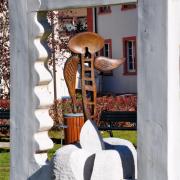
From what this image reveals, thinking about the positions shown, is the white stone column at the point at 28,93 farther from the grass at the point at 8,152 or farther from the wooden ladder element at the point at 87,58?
the grass at the point at 8,152

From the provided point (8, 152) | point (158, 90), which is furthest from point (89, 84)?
point (8, 152)

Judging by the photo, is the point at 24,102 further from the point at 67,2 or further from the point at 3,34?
the point at 3,34

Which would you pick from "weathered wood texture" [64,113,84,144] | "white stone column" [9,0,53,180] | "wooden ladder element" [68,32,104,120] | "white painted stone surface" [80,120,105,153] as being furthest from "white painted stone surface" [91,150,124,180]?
"weathered wood texture" [64,113,84,144]

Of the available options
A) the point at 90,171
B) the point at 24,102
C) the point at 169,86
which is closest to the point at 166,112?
the point at 169,86

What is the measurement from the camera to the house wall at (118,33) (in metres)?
30.8

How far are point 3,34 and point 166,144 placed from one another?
44.3 feet

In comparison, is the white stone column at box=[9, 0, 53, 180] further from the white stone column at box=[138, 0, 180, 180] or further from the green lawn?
the green lawn

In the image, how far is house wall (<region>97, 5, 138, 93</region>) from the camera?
3078cm

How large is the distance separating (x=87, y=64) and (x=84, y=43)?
0.22 meters

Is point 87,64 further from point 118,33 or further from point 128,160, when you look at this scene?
A: point 118,33

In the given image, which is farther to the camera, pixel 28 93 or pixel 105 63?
pixel 105 63

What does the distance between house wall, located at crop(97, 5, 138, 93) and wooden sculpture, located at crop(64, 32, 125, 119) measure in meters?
23.4

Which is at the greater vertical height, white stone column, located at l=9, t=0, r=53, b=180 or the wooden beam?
the wooden beam

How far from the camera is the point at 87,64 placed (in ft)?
22.8
